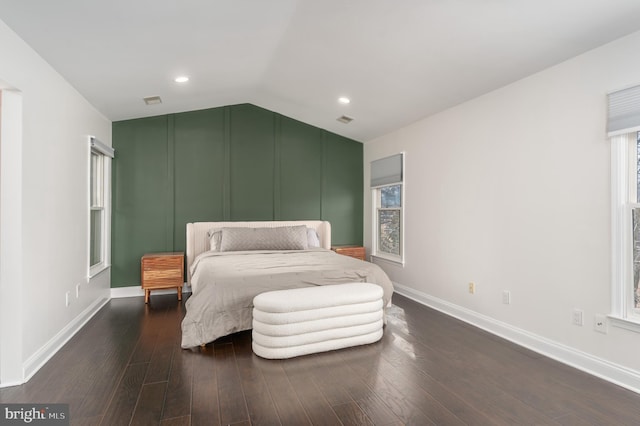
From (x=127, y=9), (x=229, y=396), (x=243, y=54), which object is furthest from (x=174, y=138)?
(x=229, y=396)

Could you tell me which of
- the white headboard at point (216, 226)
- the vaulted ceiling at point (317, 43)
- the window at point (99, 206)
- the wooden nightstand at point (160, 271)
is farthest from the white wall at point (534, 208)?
the window at point (99, 206)

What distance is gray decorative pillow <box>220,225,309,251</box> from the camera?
4594 millimetres

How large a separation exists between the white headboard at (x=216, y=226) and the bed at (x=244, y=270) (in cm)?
1

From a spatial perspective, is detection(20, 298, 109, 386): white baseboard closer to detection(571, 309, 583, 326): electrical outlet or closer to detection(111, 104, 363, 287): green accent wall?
detection(111, 104, 363, 287): green accent wall

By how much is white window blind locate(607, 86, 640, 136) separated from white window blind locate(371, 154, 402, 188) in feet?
8.52

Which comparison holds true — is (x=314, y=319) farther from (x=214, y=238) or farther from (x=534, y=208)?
(x=214, y=238)

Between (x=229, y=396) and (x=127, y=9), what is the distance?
8.35 ft

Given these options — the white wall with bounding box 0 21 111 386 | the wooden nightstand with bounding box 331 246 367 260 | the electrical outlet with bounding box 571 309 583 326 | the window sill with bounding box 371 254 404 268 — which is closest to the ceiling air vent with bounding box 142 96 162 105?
the white wall with bounding box 0 21 111 386

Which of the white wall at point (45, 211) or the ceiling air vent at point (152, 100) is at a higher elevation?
the ceiling air vent at point (152, 100)

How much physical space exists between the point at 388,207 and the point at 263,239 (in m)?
1.95

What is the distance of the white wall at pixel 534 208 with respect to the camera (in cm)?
251


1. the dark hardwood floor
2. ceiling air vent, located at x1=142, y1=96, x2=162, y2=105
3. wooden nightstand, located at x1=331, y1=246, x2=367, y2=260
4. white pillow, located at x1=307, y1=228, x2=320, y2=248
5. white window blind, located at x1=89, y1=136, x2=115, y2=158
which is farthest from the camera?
wooden nightstand, located at x1=331, y1=246, x2=367, y2=260

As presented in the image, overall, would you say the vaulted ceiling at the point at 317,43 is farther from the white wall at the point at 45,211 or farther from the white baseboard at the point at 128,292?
the white baseboard at the point at 128,292

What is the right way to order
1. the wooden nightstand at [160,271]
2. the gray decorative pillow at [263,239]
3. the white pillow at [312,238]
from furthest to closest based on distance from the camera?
the white pillow at [312,238], the gray decorative pillow at [263,239], the wooden nightstand at [160,271]
